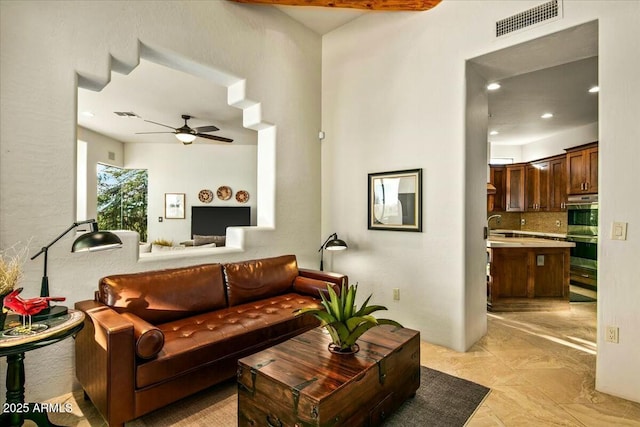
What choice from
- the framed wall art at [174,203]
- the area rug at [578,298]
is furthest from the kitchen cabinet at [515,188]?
the framed wall art at [174,203]

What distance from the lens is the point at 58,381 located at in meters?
2.34

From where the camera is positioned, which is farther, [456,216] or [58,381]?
[456,216]

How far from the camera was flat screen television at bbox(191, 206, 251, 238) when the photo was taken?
7777mm

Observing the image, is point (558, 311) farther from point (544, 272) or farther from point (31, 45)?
point (31, 45)

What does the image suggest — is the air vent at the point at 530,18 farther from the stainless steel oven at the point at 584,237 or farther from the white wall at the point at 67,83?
the stainless steel oven at the point at 584,237

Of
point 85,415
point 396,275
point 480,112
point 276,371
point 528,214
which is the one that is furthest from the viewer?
point 528,214

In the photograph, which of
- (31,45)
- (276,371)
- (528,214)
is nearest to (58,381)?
(276,371)

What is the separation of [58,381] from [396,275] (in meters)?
3.11

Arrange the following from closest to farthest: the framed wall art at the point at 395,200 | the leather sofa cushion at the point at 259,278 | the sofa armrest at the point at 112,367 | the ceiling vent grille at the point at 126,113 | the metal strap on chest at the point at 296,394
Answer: the metal strap on chest at the point at 296,394 → the sofa armrest at the point at 112,367 → the leather sofa cushion at the point at 259,278 → the framed wall art at the point at 395,200 → the ceiling vent grille at the point at 126,113

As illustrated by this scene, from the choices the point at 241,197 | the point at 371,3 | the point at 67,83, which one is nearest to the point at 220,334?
the point at 67,83

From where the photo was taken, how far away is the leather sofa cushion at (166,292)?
2402 mm

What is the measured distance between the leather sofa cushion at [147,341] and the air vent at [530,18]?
3.67 m

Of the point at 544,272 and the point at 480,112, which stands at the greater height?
the point at 480,112

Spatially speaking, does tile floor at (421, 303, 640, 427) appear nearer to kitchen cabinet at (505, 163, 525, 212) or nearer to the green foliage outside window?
kitchen cabinet at (505, 163, 525, 212)
